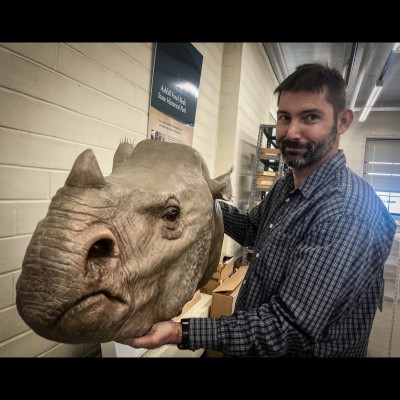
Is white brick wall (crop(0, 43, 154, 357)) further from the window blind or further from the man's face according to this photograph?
the window blind

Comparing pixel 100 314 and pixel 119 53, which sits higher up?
pixel 119 53

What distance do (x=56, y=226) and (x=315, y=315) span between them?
94 cm

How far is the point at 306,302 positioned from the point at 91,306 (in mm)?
801

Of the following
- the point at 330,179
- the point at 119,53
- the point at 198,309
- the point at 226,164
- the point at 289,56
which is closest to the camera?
the point at 330,179

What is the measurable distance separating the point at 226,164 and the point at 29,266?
385 cm

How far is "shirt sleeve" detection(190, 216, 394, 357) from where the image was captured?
110cm

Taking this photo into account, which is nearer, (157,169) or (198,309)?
(157,169)

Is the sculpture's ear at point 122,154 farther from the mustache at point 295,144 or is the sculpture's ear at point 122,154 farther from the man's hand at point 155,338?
the mustache at point 295,144

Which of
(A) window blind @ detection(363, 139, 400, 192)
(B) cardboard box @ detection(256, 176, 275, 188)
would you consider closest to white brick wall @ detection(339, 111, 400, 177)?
(A) window blind @ detection(363, 139, 400, 192)

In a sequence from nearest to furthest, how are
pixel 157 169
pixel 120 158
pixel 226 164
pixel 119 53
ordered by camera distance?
pixel 157 169
pixel 120 158
pixel 119 53
pixel 226 164

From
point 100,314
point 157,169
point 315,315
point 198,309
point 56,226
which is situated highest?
point 157,169

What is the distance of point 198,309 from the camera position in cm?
273

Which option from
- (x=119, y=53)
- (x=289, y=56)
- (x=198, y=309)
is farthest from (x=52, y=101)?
(x=289, y=56)
